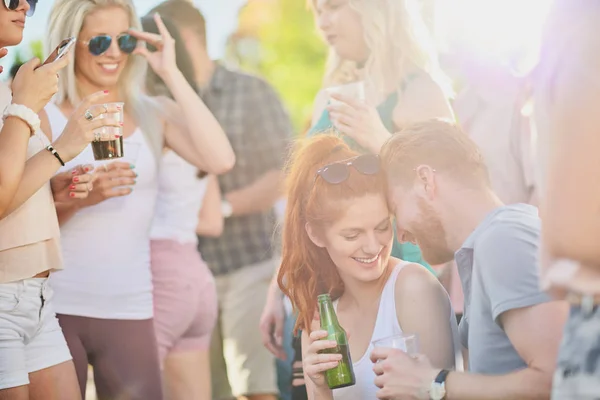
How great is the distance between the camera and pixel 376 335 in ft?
8.50

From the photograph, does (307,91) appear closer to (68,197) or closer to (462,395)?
(68,197)

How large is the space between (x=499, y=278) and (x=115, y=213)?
1397 millimetres

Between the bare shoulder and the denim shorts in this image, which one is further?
the bare shoulder

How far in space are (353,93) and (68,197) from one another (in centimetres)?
94

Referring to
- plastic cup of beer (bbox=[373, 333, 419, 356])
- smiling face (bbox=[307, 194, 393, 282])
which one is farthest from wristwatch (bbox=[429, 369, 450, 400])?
smiling face (bbox=[307, 194, 393, 282])

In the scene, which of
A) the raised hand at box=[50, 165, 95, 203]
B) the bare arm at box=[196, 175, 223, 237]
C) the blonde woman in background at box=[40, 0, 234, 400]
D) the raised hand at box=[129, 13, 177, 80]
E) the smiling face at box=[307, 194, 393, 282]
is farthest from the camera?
the bare arm at box=[196, 175, 223, 237]

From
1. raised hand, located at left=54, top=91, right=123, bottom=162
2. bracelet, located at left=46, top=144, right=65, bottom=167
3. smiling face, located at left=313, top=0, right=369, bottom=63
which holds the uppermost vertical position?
smiling face, located at left=313, top=0, right=369, bottom=63

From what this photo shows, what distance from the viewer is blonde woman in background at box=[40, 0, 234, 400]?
295cm

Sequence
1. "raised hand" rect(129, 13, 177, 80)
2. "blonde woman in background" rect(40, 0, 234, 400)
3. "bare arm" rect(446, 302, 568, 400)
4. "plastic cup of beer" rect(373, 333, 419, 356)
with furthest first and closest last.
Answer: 1. "raised hand" rect(129, 13, 177, 80)
2. "blonde woman in background" rect(40, 0, 234, 400)
3. "plastic cup of beer" rect(373, 333, 419, 356)
4. "bare arm" rect(446, 302, 568, 400)

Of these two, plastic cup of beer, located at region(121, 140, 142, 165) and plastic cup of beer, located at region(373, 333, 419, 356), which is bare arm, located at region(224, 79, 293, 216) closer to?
plastic cup of beer, located at region(121, 140, 142, 165)

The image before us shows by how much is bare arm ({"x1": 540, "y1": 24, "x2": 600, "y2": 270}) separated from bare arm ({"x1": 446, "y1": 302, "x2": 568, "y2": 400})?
0.42 metres

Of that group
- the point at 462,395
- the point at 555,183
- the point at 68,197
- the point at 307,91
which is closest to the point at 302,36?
the point at 307,91

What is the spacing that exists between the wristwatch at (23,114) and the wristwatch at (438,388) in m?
1.27

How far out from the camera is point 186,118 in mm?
3133
